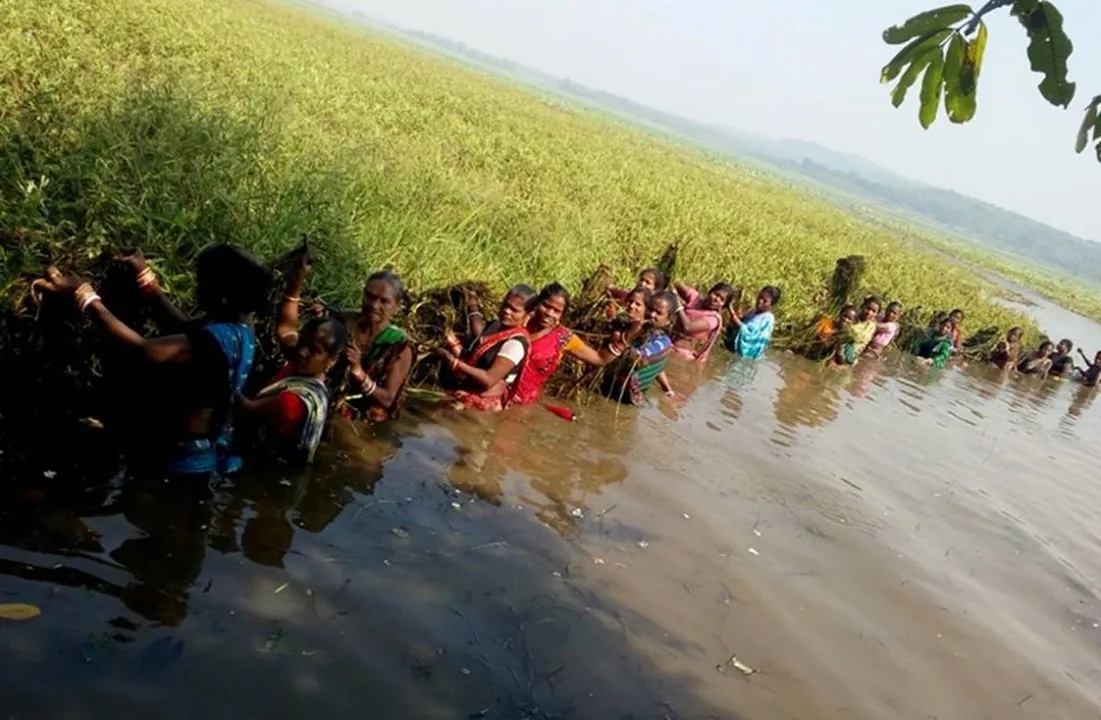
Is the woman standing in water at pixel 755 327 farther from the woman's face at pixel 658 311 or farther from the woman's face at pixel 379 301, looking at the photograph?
the woman's face at pixel 379 301

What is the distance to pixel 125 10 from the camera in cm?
1407

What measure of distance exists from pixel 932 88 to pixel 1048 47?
19 cm

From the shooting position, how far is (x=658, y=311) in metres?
7.02

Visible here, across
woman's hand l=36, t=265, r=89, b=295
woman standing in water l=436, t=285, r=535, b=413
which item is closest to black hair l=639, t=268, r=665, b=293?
woman standing in water l=436, t=285, r=535, b=413

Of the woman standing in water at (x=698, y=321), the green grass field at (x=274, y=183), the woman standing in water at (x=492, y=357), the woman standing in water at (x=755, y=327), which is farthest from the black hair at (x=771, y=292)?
the woman standing in water at (x=492, y=357)

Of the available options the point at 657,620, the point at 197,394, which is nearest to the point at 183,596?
the point at 197,394

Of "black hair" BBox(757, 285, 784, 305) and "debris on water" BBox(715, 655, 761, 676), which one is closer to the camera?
"debris on water" BBox(715, 655, 761, 676)

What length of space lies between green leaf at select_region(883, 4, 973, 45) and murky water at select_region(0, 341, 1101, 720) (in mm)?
2282

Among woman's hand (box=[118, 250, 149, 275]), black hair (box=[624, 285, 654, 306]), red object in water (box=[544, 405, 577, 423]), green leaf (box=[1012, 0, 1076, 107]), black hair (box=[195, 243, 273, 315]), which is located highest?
green leaf (box=[1012, 0, 1076, 107])

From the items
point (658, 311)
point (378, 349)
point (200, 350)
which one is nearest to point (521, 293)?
point (378, 349)

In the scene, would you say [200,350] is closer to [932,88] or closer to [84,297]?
[84,297]

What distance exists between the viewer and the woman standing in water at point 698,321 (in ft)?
28.6

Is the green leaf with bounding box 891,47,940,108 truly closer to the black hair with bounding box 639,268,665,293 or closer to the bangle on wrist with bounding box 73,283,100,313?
the bangle on wrist with bounding box 73,283,100,313

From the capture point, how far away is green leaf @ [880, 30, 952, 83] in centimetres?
162
